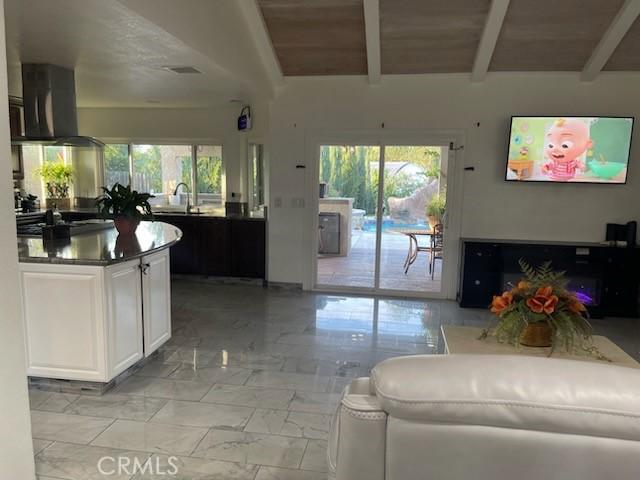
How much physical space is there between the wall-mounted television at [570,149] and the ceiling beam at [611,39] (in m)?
0.50

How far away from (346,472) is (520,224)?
4.96 m

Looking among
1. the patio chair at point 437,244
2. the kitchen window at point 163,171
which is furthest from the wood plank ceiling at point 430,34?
the kitchen window at point 163,171

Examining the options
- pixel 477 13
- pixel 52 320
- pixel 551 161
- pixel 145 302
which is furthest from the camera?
pixel 551 161

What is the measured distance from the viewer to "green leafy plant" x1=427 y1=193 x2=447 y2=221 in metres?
5.66

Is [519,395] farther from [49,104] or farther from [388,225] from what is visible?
[49,104]

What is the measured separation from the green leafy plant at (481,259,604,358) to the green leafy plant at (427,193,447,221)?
3.44 m

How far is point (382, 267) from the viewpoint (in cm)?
595

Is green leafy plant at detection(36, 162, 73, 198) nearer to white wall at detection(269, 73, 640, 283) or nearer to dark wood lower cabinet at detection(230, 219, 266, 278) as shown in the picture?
dark wood lower cabinet at detection(230, 219, 266, 278)

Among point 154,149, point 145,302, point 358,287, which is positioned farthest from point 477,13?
point 154,149

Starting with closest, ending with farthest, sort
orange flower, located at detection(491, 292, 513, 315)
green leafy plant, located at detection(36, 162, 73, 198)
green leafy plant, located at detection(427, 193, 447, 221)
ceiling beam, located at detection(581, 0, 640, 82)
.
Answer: orange flower, located at detection(491, 292, 513, 315)
ceiling beam, located at detection(581, 0, 640, 82)
green leafy plant, located at detection(427, 193, 447, 221)
green leafy plant, located at detection(36, 162, 73, 198)

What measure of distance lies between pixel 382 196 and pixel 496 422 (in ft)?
15.9

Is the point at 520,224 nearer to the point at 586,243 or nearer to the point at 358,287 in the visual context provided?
the point at 586,243

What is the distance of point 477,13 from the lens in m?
4.38

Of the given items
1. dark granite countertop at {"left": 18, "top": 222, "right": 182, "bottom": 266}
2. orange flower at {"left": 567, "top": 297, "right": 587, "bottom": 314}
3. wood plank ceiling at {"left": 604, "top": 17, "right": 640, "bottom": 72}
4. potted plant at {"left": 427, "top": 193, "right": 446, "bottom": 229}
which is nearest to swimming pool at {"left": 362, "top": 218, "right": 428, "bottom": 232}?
potted plant at {"left": 427, "top": 193, "right": 446, "bottom": 229}
